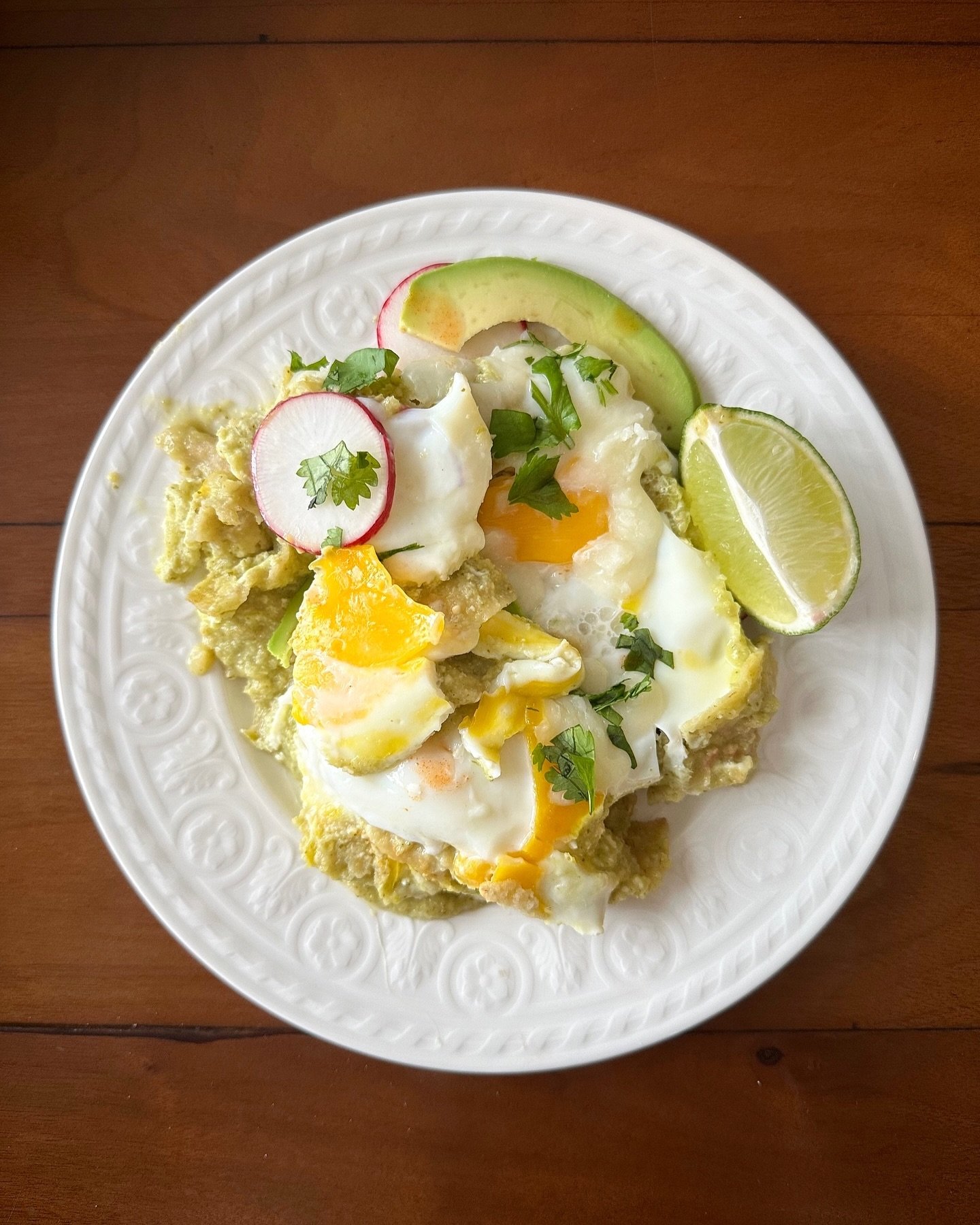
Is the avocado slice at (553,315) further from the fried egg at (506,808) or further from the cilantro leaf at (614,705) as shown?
the fried egg at (506,808)

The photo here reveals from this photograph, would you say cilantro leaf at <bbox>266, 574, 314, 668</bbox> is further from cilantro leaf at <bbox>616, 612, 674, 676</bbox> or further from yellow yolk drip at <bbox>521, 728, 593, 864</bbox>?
cilantro leaf at <bbox>616, 612, 674, 676</bbox>

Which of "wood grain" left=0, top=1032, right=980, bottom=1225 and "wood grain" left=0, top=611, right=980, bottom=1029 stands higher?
"wood grain" left=0, top=611, right=980, bottom=1029

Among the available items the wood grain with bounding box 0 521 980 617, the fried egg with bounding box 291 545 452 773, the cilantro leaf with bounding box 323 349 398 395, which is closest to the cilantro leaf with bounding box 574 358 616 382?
the cilantro leaf with bounding box 323 349 398 395

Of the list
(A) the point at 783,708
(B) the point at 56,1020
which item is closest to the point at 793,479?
(A) the point at 783,708

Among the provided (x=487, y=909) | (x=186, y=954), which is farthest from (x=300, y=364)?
(x=186, y=954)

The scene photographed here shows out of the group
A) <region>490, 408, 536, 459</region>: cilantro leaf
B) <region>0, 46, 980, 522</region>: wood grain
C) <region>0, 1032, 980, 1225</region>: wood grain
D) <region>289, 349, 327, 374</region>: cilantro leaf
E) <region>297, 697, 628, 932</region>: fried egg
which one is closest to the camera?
<region>297, 697, 628, 932</region>: fried egg

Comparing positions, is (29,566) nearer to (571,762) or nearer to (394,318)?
(394,318)

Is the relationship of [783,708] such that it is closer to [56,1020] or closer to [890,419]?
[890,419]
